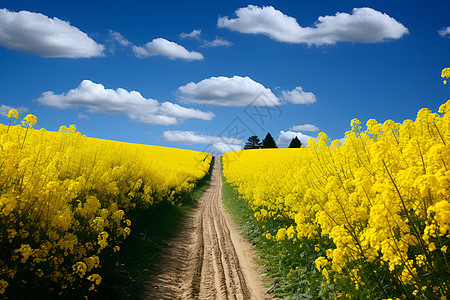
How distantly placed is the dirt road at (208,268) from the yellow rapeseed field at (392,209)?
1615 millimetres

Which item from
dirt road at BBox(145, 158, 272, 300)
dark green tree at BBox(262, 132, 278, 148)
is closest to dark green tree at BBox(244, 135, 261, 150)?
dark green tree at BBox(262, 132, 278, 148)

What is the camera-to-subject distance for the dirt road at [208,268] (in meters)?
7.76

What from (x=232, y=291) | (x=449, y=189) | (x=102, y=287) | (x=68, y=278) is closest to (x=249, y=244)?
(x=232, y=291)

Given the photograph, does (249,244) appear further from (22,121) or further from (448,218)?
(448,218)

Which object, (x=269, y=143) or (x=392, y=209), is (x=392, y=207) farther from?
(x=269, y=143)

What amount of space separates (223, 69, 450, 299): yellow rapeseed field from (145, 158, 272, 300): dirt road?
5.30 feet

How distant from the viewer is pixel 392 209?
12.3 feet

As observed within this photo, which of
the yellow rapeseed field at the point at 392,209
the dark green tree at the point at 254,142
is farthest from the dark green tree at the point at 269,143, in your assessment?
the yellow rapeseed field at the point at 392,209

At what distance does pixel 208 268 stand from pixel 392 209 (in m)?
6.66

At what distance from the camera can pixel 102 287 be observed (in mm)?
7125

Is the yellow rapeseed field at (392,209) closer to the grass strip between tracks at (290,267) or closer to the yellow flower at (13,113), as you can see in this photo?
the grass strip between tracks at (290,267)

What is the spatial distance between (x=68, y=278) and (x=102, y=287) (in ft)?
4.26

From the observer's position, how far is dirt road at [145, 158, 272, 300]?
7762mm

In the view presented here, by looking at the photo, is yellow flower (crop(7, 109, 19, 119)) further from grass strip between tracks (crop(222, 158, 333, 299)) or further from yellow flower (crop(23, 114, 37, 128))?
grass strip between tracks (crop(222, 158, 333, 299))
